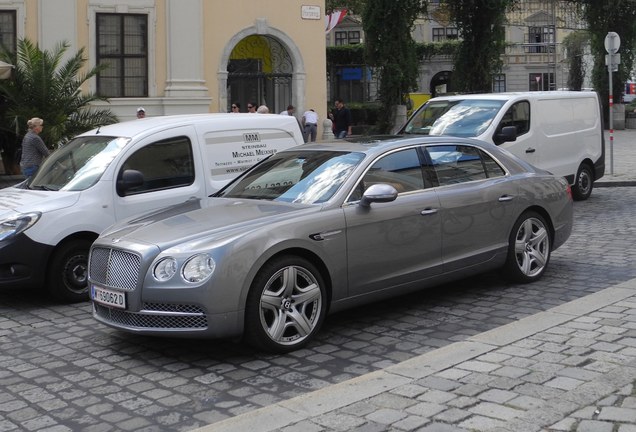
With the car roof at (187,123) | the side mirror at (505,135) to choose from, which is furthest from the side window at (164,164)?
the side mirror at (505,135)

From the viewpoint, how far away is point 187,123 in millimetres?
9109

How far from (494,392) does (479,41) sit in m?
24.1

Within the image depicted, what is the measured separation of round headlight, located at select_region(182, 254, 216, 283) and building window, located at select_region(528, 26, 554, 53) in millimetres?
65825

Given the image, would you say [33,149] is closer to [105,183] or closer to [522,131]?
[105,183]

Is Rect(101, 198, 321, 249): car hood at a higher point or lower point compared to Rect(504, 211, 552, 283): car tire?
higher

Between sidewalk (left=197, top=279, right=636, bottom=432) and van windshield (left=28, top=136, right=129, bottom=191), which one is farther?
van windshield (left=28, top=136, right=129, bottom=191)

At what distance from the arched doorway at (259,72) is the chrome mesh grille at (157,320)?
765 inches

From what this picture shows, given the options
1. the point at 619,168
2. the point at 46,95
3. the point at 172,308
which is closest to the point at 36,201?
the point at 172,308

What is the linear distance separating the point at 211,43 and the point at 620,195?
1206 centimetres

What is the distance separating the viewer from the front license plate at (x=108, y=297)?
6039mm

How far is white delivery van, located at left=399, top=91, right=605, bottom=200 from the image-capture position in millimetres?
13367

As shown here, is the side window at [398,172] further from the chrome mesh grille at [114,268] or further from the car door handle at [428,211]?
the chrome mesh grille at [114,268]

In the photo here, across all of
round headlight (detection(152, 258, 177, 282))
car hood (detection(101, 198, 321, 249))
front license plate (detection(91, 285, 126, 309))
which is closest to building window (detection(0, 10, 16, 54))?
car hood (detection(101, 198, 321, 249))

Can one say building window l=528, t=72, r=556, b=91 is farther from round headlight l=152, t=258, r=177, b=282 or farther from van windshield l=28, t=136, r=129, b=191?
round headlight l=152, t=258, r=177, b=282
